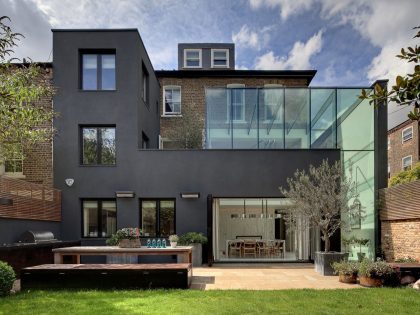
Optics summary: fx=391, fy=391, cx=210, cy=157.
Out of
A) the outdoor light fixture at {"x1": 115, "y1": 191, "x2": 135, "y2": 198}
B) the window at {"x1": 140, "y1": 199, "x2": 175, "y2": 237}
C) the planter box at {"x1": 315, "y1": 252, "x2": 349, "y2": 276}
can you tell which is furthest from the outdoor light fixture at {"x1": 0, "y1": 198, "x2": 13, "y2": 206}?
the planter box at {"x1": 315, "y1": 252, "x2": 349, "y2": 276}

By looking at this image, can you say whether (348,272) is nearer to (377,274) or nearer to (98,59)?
(377,274)

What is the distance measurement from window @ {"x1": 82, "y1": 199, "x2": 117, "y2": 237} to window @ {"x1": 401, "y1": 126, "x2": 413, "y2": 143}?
76.3 feet

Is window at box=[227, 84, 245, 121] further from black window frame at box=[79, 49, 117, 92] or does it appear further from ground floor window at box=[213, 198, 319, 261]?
black window frame at box=[79, 49, 117, 92]

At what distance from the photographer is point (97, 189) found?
1424 centimetres

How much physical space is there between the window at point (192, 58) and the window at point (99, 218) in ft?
43.4

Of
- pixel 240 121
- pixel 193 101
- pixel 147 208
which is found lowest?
pixel 147 208

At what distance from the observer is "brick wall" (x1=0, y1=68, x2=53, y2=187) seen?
Result: 1458cm

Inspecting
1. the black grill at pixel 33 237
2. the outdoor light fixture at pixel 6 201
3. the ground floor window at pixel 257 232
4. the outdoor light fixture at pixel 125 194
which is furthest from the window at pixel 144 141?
the outdoor light fixture at pixel 6 201

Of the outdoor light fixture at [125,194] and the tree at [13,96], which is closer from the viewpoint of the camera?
the tree at [13,96]

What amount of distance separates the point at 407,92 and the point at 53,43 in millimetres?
14302

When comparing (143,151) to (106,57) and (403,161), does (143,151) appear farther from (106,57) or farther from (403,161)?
(403,161)

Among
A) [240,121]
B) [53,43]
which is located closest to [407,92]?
[240,121]

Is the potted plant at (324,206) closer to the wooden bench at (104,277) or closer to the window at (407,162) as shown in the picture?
the wooden bench at (104,277)

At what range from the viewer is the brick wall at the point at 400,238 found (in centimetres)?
1099
